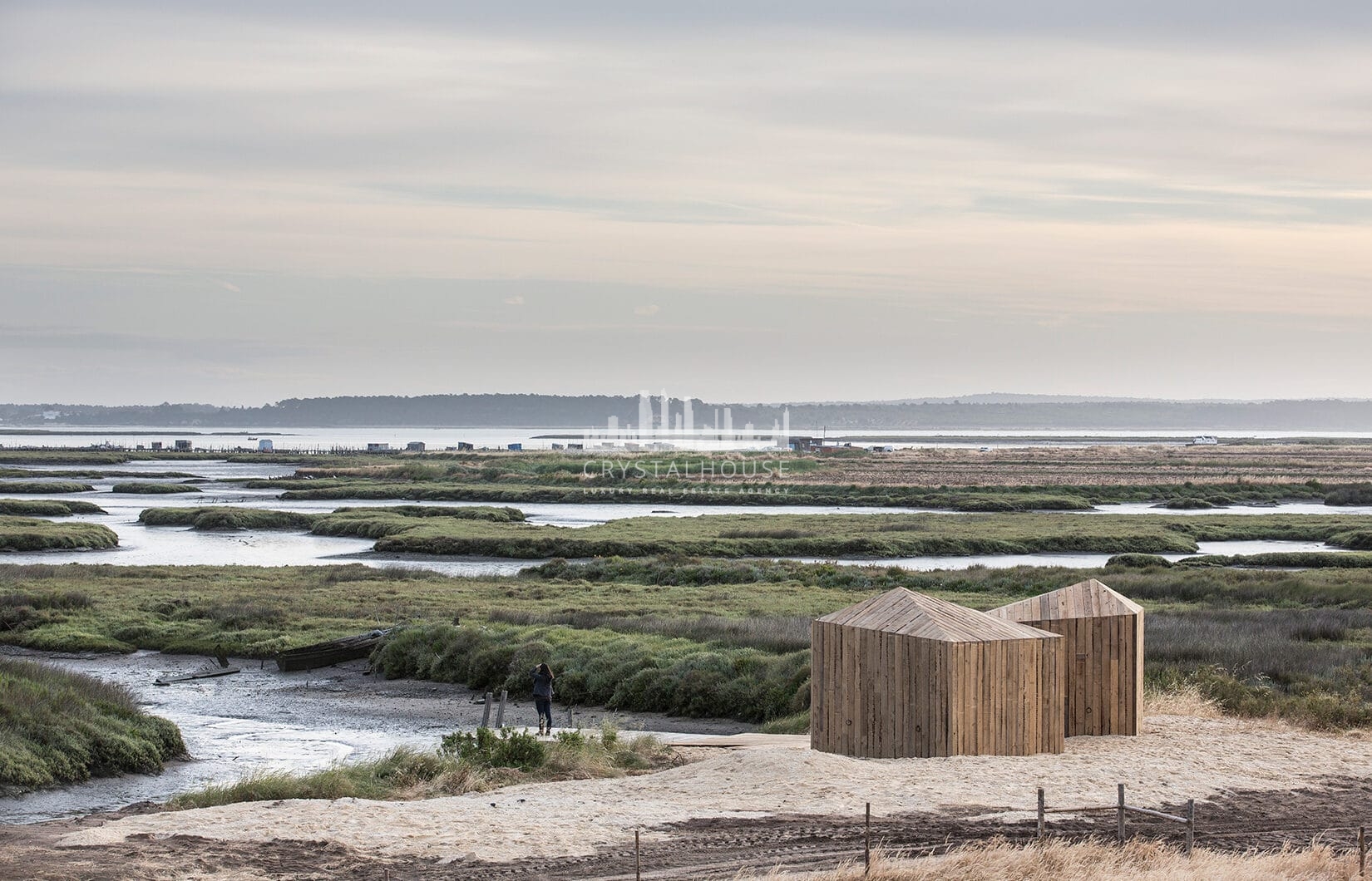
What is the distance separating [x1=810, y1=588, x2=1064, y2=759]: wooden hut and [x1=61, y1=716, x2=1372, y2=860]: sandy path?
40 centimetres

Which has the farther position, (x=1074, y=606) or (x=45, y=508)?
(x=45, y=508)

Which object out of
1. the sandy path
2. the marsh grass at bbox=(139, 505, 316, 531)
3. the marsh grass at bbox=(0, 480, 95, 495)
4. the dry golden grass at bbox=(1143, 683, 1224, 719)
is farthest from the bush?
the marsh grass at bbox=(0, 480, 95, 495)

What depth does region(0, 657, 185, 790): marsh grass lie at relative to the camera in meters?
19.8

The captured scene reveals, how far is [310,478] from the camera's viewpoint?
396 ft

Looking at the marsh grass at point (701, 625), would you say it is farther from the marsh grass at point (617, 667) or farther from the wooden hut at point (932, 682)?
the wooden hut at point (932, 682)

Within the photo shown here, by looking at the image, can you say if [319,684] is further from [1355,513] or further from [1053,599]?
[1355,513]

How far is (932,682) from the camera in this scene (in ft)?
Result: 58.5

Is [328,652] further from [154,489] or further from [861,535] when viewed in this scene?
[154,489]

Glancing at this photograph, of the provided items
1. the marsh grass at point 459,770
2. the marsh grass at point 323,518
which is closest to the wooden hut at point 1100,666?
the marsh grass at point 459,770

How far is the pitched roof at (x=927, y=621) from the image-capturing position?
17969mm

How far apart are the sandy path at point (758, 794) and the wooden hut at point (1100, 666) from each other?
1.24 ft

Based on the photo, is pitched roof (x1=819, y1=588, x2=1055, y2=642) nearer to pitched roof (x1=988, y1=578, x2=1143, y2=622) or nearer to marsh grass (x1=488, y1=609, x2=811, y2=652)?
pitched roof (x1=988, y1=578, x2=1143, y2=622)

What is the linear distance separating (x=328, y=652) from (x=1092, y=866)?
22.9m

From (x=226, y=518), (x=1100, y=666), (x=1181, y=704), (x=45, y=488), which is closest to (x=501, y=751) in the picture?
(x=1100, y=666)
